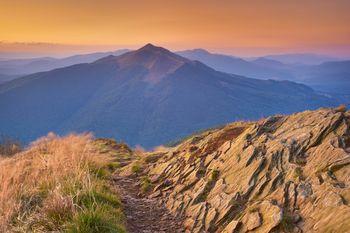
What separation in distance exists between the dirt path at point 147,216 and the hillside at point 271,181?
0.31 m

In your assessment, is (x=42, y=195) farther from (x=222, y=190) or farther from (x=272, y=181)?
(x=272, y=181)

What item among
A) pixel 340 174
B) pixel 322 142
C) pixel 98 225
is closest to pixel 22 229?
pixel 98 225

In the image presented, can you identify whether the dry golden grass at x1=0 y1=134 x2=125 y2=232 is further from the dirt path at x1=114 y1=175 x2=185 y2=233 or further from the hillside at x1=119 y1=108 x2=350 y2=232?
the hillside at x1=119 y1=108 x2=350 y2=232

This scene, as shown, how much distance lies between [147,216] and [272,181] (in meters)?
3.96

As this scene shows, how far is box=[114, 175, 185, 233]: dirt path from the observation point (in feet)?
34.2

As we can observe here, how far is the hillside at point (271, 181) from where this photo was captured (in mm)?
8508

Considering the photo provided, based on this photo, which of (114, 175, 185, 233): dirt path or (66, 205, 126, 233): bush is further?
(114, 175, 185, 233): dirt path

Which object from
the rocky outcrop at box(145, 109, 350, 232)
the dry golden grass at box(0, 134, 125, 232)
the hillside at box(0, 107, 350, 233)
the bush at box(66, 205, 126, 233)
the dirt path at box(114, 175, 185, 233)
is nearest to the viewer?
the bush at box(66, 205, 126, 233)

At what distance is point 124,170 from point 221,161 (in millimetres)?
6967

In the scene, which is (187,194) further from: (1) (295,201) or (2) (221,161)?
(1) (295,201)

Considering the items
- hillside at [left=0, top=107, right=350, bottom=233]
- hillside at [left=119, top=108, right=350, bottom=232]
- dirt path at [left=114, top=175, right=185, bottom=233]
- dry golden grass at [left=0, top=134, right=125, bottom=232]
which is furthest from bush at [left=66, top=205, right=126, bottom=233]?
hillside at [left=119, top=108, right=350, bottom=232]

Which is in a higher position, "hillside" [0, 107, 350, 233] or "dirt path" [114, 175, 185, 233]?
"hillside" [0, 107, 350, 233]

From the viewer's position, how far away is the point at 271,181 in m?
10.3

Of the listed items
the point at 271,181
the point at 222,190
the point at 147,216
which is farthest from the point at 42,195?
the point at 271,181
